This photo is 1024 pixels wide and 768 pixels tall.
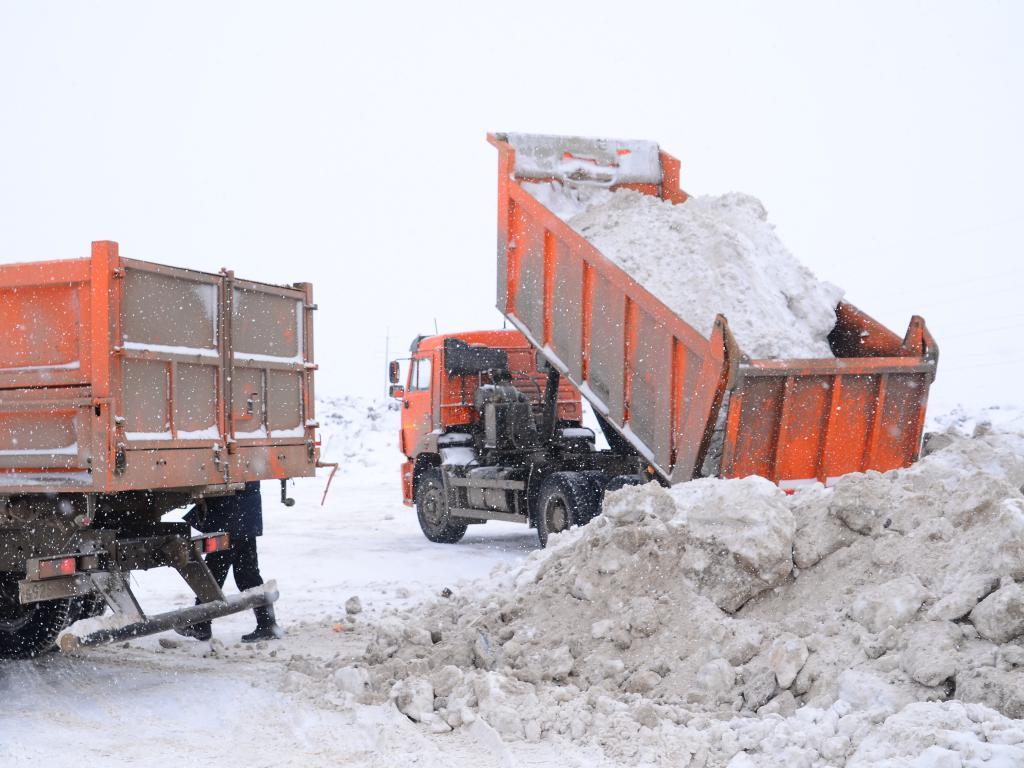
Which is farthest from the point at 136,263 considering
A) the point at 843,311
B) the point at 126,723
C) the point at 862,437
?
the point at 843,311

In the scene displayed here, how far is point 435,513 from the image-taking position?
43.5ft

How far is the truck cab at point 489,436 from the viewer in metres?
11.5

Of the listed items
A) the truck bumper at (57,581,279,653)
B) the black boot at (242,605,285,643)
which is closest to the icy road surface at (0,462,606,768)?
the black boot at (242,605,285,643)

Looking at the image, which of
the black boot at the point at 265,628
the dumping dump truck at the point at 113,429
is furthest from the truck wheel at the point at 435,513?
the dumping dump truck at the point at 113,429

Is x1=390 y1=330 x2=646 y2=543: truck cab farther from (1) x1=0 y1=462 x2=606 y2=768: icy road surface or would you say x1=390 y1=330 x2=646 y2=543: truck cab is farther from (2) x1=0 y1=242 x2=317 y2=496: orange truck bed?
(2) x1=0 y1=242 x2=317 y2=496: orange truck bed

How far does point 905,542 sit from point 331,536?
29.2ft

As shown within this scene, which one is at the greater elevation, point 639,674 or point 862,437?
point 862,437

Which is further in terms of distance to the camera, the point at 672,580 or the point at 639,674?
the point at 672,580

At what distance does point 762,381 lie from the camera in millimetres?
8430

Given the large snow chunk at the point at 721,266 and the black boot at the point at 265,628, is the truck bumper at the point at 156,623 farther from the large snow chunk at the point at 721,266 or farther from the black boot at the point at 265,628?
the large snow chunk at the point at 721,266

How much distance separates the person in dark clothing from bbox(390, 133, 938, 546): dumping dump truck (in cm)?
355

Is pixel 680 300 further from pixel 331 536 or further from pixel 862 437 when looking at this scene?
pixel 331 536

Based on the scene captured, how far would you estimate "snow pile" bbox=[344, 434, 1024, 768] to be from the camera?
456 centimetres

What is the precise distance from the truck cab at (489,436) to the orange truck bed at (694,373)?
946mm
